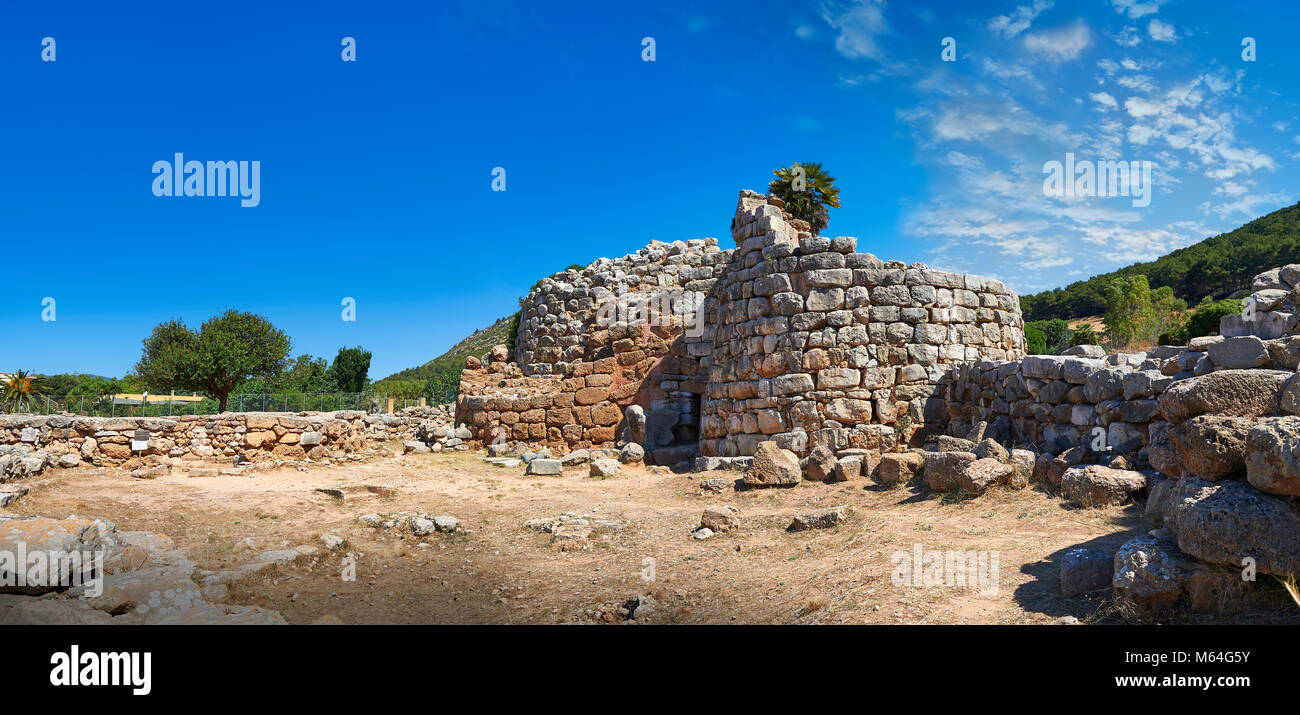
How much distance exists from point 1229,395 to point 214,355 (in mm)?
39567

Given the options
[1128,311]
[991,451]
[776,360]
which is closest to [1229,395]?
[991,451]

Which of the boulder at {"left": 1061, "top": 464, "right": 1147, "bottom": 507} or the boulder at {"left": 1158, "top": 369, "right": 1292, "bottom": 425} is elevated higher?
the boulder at {"left": 1158, "top": 369, "right": 1292, "bottom": 425}

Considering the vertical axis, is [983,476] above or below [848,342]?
below

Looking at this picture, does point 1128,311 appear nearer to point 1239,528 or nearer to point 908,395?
point 908,395

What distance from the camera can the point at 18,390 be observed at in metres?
28.5

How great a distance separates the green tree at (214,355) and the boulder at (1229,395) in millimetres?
37563

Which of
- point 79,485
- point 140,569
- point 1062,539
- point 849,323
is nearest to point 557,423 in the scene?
point 849,323

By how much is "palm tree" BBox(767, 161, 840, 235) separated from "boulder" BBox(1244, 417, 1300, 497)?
71.4 feet

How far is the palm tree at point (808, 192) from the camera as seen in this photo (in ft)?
81.0

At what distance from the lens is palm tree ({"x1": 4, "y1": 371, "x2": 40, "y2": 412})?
28.4 meters

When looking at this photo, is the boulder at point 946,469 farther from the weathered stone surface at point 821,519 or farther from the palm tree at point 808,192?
the palm tree at point 808,192

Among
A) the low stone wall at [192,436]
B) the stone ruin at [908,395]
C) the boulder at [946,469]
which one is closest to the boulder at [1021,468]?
Answer: the stone ruin at [908,395]

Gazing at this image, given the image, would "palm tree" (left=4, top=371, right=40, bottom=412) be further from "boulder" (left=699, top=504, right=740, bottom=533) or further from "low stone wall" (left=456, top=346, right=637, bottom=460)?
"boulder" (left=699, top=504, right=740, bottom=533)

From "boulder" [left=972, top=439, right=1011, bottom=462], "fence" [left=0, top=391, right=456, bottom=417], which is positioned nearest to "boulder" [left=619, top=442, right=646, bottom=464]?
"boulder" [left=972, top=439, right=1011, bottom=462]
